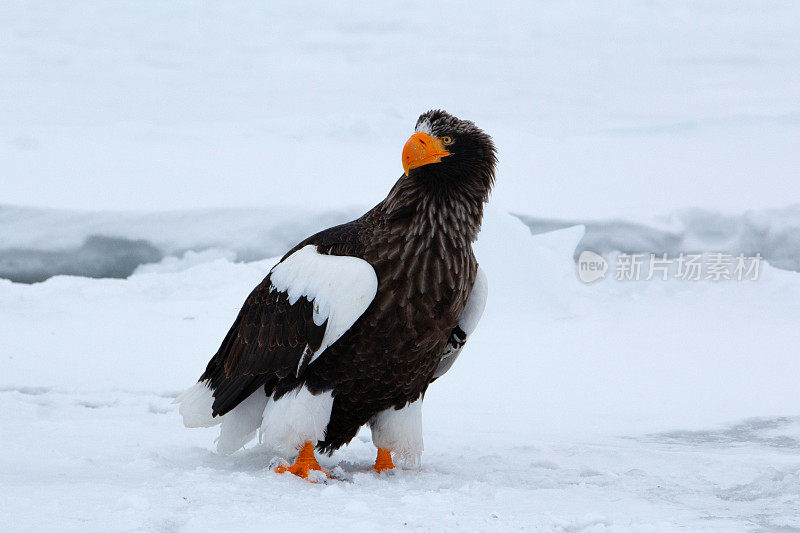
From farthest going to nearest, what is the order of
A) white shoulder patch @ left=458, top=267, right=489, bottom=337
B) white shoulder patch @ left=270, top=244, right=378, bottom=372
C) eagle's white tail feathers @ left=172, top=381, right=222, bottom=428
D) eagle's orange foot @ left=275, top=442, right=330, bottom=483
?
eagle's white tail feathers @ left=172, top=381, right=222, bottom=428 → white shoulder patch @ left=458, top=267, right=489, bottom=337 → eagle's orange foot @ left=275, top=442, right=330, bottom=483 → white shoulder patch @ left=270, top=244, right=378, bottom=372

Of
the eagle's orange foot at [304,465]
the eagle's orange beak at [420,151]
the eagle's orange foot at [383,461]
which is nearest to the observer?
the eagle's orange beak at [420,151]

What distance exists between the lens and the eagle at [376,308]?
404 cm

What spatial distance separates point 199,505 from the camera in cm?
345

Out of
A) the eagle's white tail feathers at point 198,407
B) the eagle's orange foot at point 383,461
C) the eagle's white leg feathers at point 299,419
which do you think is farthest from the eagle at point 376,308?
the eagle's white tail feathers at point 198,407

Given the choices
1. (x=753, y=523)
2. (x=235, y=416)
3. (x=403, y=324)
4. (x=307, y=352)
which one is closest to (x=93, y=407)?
(x=235, y=416)

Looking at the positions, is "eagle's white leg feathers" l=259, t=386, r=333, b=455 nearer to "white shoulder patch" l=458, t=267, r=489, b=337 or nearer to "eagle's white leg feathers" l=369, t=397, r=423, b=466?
"eagle's white leg feathers" l=369, t=397, r=423, b=466

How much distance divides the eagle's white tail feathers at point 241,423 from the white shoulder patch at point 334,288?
0.72 metres

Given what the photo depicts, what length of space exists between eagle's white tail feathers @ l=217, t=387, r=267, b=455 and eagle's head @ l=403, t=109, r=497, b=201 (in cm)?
155

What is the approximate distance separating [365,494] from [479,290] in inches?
50.4

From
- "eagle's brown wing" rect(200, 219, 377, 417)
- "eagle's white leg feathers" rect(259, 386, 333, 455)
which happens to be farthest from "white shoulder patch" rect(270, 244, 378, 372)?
"eagle's white leg feathers" rect(259, 386, 333, 455)

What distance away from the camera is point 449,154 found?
418cm

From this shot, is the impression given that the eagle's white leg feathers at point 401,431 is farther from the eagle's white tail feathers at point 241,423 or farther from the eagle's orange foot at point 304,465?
the eagle's white tail feathers at point 241,423

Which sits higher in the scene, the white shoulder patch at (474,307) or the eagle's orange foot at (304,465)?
the white shoulder patch at (474,307)

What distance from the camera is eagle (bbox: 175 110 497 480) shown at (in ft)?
13.2
